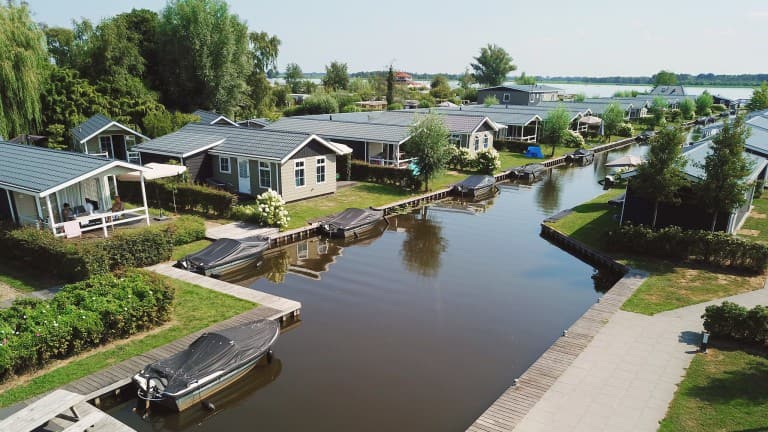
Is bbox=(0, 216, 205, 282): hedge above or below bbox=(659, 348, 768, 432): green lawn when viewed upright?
above

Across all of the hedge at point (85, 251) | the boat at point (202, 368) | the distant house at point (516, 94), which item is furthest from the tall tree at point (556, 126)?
the boat at point (202, 368)

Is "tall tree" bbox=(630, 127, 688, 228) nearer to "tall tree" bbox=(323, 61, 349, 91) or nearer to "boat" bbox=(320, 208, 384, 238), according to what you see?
"boat" bbox=(320, 208, 384, 238)

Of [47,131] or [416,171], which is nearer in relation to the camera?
[416,171]

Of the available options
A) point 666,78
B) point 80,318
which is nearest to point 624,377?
point 80,318

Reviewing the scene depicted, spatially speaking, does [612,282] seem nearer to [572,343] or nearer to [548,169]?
[572,343]

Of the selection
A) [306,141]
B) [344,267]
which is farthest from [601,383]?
[306,141]

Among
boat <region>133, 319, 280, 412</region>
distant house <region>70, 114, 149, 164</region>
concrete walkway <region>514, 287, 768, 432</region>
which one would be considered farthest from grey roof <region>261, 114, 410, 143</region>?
concrete walkway <region>514, 287, 768, 432</region>

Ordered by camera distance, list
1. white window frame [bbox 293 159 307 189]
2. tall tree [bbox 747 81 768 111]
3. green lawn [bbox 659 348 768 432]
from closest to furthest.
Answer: green lawn [bbox 659 348 768 432], white window frame [bbox 293 159 307 189], tall tree [bbox 747 81 768 111]
